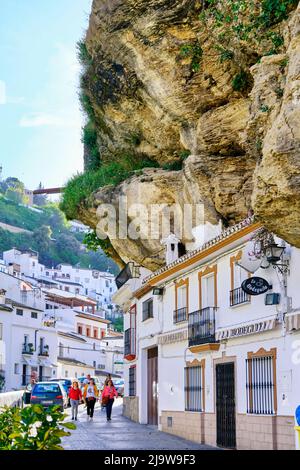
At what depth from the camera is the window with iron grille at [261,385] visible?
59.2ft

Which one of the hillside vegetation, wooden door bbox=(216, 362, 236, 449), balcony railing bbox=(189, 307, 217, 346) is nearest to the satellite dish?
wooden door bbox=(216, 362, 236, 449)

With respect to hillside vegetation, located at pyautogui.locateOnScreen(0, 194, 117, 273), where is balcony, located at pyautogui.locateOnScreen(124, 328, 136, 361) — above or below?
below

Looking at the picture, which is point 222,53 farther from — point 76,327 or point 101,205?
point 76,327

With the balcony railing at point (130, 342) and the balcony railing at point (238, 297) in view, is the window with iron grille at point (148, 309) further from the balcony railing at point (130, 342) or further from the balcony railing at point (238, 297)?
the balcony railing at point (238, 297)

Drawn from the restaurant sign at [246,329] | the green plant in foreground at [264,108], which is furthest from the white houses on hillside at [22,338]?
the green plant in foreground at [264,108]

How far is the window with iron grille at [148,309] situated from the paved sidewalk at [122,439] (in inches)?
173

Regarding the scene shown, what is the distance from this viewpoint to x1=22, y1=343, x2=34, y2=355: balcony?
70625mm

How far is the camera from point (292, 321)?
1680cm

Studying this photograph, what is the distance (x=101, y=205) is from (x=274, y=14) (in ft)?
48.9

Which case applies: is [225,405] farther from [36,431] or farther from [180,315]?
[36,431]

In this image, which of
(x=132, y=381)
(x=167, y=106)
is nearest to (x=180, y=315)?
(x=167, y=106)

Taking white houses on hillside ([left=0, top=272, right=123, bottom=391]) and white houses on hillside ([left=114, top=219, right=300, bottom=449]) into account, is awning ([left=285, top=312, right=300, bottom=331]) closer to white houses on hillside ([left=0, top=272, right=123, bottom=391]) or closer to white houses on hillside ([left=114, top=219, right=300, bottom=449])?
white houses on hillside ([left=114, top=219, right=300, bottom=449])

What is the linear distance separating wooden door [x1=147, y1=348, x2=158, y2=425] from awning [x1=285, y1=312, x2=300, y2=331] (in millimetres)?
13868

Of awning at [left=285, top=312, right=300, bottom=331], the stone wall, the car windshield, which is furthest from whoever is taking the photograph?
the car windshield
